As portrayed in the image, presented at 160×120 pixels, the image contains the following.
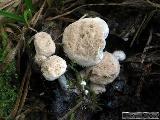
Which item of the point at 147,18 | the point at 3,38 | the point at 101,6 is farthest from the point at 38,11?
the point at 147,18

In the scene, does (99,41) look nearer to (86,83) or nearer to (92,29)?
(92,29)

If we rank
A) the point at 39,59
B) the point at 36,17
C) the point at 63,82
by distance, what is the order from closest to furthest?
the point at 39,59 < the point at 63,82 < the point at 36,17

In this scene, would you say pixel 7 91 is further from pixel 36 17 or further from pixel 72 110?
pixel 36 17

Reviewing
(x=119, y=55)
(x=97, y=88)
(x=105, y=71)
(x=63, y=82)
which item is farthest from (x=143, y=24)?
(x=63, y=82)

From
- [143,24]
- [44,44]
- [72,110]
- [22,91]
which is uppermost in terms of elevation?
[44,44]

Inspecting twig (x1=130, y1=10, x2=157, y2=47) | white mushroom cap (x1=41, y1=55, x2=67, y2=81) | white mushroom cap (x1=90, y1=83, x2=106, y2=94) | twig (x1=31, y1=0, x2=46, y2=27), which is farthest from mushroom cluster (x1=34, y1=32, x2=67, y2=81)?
twig (x1=130, y1=10, x2=157, y2=47)

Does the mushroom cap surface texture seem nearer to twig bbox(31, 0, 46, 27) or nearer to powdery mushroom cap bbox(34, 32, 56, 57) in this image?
powdery mushroom cap bbox(34, 32, 56, 57)

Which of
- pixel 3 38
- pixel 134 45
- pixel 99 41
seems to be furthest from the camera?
pixel 134 45

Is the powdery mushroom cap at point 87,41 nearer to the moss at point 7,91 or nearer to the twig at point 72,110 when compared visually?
the twig at point 72,110
